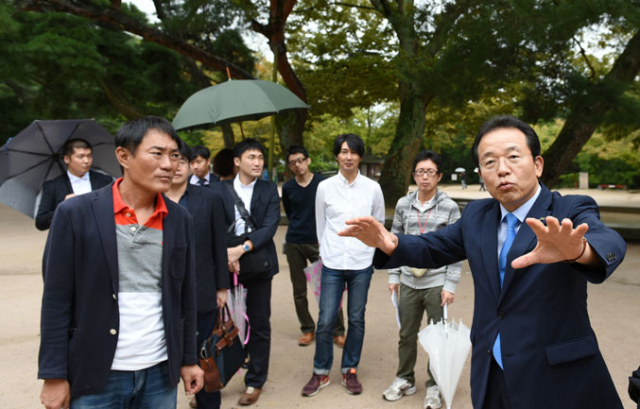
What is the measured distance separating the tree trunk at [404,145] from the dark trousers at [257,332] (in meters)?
11.9

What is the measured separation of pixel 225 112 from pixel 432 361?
2786 mm

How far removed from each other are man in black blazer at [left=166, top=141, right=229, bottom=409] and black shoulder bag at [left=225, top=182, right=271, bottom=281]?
432mm

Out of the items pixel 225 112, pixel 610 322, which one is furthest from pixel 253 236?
pixel 610 322

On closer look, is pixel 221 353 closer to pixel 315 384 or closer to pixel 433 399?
pixel 315 384

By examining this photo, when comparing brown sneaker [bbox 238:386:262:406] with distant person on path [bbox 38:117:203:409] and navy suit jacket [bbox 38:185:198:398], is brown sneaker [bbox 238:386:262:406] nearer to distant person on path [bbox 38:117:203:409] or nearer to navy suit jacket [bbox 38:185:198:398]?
distant person on path [bbox 38:117:203:409]

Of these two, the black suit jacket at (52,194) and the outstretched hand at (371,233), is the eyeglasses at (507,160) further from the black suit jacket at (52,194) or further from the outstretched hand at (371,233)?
the black suit jacket at (52,194)

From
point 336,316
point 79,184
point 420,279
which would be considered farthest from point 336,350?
point 79,184

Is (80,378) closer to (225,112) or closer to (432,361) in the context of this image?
(432,361)

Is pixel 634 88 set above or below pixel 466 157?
above

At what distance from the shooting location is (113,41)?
542 inches

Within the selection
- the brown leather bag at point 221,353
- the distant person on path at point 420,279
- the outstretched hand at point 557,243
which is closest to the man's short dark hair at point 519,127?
the outstretched hand at point 557,243

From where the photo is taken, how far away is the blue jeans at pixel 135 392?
194cm

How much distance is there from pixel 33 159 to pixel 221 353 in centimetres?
240

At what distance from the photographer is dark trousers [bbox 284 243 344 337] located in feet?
16.7
